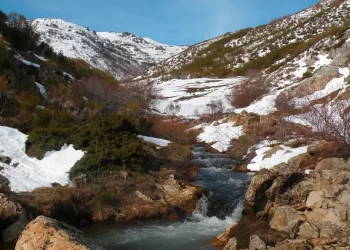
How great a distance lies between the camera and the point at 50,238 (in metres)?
7.27

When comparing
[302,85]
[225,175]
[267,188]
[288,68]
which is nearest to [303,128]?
[225,175]

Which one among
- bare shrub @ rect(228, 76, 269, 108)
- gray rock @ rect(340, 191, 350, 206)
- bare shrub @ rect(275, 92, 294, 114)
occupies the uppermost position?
bare shrub @ rect(228, 76, 269, 108)

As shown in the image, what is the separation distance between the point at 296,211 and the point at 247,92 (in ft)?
117

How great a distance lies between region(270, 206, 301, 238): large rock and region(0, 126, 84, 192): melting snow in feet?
28.9

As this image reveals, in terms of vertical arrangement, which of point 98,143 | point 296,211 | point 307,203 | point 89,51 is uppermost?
point 89,51

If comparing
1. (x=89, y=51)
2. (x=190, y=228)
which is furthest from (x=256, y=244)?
(x=89, y=51)

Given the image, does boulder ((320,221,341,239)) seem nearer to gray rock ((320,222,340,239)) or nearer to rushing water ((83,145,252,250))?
gray rock ((320,222,340,239))

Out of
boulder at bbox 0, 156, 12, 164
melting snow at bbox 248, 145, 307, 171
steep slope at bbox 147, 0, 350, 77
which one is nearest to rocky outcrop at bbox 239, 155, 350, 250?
melting snow at bbox 248, 145, 307, 171

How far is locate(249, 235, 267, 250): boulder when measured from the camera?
31.3 feet

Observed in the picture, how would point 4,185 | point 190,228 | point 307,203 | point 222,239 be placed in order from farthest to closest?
point 4,185 < point 190,228 < point 222,239 < point 307,203

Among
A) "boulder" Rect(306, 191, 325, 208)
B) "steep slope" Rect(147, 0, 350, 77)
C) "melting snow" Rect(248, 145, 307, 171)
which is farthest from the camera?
"steep slope" Rect(147, 0, 350, 77)

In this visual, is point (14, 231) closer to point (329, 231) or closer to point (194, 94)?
point (329, 231)

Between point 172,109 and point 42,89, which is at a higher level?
point 172,109

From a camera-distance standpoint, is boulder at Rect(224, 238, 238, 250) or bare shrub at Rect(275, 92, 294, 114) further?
bare shrub at Rect(275, 92, 294, 114)
